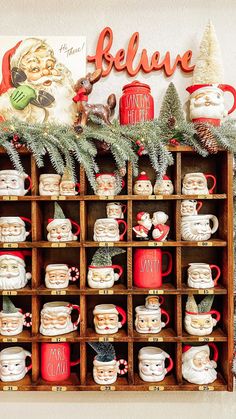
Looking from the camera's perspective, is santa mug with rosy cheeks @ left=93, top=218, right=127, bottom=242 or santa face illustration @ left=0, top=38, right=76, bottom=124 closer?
santa mug with rosy cheeks @ left=93, top=218, right=127, bottom=242

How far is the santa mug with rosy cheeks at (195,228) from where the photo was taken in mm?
1449

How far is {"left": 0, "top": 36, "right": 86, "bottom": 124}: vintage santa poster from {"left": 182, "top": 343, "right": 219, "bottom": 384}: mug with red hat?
1.16 m

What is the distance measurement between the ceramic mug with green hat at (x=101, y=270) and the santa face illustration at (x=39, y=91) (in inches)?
25.0

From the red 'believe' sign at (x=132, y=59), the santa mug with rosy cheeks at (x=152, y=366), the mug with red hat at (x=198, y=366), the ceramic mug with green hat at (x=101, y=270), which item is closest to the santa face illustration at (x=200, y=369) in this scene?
the mug with red hat at (x=198, y=366)

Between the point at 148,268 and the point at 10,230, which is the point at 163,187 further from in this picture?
the point at 10,230

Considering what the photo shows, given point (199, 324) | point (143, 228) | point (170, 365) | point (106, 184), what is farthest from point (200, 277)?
point (106, 184)

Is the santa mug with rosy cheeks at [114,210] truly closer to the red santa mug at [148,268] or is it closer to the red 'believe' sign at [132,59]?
the red santa mug at [148,268]

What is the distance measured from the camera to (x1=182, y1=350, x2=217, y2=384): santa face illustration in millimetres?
1454

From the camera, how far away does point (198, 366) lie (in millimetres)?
1463

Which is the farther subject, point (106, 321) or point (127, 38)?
point (127, 38)

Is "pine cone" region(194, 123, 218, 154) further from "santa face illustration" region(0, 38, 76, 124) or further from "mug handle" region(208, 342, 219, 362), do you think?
"mug handle" region(208, 342, 219, 362)

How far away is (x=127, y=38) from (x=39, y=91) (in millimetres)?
495

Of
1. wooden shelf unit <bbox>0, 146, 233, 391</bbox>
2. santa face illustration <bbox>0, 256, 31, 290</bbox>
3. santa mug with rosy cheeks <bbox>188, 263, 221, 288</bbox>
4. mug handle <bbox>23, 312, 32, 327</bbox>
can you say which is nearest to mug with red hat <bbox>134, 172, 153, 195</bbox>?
wooden shelf unit <bbox>0, 146, 233, 391</bbox>

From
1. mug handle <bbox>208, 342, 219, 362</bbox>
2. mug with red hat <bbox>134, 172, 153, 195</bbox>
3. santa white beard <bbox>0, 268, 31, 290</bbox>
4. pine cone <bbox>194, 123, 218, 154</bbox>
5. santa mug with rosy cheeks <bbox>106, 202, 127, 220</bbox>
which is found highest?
pine cone <bbox>194, 123, 218, 154</bbox>
